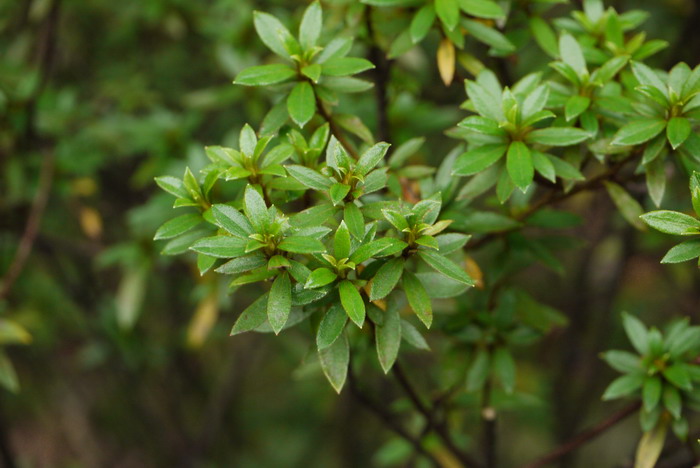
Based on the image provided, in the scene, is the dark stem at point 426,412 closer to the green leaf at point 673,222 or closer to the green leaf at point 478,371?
the green leaf at point 478,371

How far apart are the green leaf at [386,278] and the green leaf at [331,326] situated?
2.5 inches

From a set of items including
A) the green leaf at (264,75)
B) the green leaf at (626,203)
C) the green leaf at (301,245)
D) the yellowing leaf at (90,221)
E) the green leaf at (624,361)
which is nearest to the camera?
the green leaf at (301,245)

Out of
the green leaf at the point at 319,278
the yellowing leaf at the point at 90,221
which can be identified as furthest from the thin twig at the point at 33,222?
the green leaf at the point at 319,278

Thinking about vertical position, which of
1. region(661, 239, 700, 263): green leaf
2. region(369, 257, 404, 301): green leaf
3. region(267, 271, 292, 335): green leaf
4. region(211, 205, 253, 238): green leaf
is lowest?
region(661, 239, 700, 263): green leaf

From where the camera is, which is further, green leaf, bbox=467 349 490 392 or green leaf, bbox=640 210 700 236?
green leaf, bbox=467 349 490 392

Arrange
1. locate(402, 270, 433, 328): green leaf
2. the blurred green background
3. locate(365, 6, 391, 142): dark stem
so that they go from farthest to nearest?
the blurred green background, locate(365, 6, 391, 142): dark stem, locate(402, 270, 433, 328): green leaf

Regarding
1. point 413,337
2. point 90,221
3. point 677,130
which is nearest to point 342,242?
point 413,337

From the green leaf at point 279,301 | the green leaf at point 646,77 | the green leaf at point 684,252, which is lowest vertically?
the green leaf at point 684,252

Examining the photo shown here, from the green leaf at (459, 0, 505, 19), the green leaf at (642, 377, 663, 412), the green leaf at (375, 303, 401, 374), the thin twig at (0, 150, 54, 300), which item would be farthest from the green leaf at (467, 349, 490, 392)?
the thin twig at (0, 150, 54, 300)

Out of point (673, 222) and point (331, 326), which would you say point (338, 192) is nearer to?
point (331, 326)

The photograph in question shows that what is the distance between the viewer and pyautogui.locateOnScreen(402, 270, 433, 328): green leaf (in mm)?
1095

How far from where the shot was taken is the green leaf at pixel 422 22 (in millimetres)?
1320

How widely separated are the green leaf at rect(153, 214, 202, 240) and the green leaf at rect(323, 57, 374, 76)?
14.8 inches

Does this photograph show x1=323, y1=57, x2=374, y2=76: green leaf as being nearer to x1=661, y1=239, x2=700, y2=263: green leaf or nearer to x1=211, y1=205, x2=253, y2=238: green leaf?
x1=211, y1=205, x2=253, y2=238: green leaf
